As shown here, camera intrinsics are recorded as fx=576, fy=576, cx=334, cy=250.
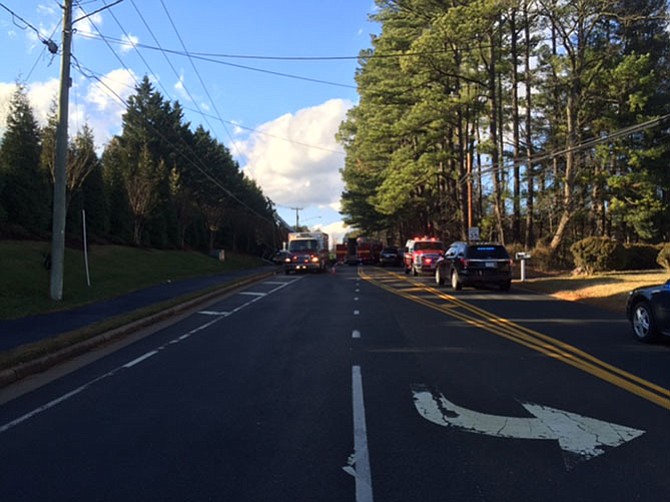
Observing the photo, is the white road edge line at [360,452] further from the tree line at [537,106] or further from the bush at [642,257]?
the bush at [642,257]

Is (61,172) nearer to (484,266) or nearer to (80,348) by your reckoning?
(80,348)

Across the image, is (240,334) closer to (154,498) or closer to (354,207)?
(154,498)

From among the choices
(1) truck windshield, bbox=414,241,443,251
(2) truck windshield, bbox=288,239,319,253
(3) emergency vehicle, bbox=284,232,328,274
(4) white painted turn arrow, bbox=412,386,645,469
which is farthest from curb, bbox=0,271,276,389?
(2) truck windshield, bbox=288,239,319,253


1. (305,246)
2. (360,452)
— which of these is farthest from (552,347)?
(305,246)

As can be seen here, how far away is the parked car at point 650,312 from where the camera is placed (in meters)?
9.49

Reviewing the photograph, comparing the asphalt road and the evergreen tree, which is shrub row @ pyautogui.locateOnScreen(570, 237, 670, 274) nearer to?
the asphalt road

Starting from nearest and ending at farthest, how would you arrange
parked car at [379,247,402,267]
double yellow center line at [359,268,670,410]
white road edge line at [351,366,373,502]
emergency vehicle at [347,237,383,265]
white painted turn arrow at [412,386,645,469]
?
white road edge line at [351,366,373,502] < white painted turn arrow at [412,386,645,469] < double yellow center line at [359,268,670,410] < parked car at [379,247,402,267] < emergency vehicle at [347,237,383,265]

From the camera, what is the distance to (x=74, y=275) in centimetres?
2233

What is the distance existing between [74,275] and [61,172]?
23.9ft

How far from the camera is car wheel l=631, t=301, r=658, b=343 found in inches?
387

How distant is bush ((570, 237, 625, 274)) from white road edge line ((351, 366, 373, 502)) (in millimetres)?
21156

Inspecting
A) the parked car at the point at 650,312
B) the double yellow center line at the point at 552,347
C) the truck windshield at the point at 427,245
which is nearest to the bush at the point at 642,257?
the truck windshield at the point at 427,245

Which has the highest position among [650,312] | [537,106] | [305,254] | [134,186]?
[537,106]

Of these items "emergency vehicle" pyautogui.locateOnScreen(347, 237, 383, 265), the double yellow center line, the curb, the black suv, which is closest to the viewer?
the double yellow center line
